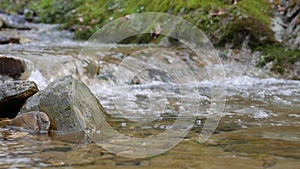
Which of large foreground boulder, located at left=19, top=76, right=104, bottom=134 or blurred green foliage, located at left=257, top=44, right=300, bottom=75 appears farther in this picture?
blurred green foliage, located at left=257, top=44, right=300, bottom=75

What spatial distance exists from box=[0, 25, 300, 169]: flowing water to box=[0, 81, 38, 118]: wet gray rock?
26.2 inches

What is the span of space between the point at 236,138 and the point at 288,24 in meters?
7.48

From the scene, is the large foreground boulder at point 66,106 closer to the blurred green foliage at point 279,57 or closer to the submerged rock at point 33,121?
the submerged rock at point 33,121

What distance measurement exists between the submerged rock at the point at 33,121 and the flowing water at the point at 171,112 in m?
0.14

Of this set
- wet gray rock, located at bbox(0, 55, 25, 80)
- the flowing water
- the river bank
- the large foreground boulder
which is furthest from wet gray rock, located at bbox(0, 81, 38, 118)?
the river bank

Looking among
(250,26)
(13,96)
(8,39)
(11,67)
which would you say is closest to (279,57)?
(250,26)

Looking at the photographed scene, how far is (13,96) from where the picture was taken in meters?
4.43

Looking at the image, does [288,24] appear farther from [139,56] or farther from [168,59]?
[139,56]

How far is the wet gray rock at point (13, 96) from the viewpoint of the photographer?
4430mm

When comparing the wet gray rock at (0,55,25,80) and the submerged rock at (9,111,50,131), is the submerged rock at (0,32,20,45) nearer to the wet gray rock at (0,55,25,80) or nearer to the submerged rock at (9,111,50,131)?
the wet gray rock at (0,55,25,80)

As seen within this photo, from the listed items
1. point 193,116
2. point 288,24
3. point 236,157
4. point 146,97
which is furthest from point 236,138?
point 288,24

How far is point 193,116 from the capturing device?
4750 mm

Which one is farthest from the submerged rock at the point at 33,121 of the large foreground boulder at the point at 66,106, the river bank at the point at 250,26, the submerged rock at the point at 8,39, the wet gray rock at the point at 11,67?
the submerged rock at the point at 8,39

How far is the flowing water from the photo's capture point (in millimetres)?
2936
